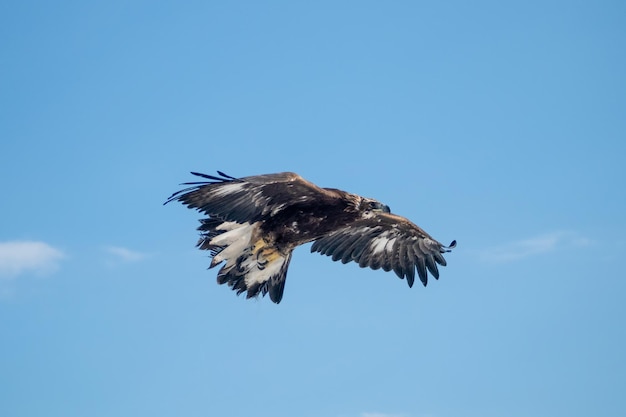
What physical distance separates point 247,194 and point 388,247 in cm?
335

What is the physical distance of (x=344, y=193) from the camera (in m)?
13.6

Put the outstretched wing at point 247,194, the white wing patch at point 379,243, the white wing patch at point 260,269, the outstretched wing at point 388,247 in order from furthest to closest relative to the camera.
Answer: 1. the white wing patch at point 379,243
2. the outstretched wing at point 388,247
3. the white wing patch at point 260,269
4. the outstretched wing at point 247,194

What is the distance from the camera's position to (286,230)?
13.6 metres

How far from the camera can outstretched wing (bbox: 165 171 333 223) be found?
12320 millimetres

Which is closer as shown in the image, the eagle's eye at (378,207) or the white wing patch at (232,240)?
the white wing patch at (232,240)

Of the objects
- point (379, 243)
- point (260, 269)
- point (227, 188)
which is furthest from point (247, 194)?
point (379, 243)

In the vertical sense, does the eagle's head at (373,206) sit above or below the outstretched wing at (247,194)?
above

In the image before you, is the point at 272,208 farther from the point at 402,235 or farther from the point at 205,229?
the point at 402,235

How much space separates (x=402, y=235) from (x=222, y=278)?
10.1 feet

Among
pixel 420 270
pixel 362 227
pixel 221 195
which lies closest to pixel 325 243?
pixel 362 227

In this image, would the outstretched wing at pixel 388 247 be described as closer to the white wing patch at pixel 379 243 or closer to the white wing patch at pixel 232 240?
the white wing patch at pixel 379 243

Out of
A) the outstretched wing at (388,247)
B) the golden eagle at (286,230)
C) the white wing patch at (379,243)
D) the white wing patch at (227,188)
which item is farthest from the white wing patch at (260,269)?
the white wing patch at (379,243)

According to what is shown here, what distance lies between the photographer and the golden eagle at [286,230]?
12516 mm

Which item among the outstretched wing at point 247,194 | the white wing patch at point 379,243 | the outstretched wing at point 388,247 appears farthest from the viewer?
the white wing patch at point 379,243
